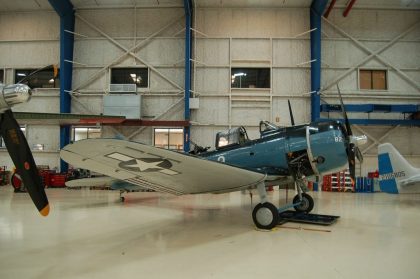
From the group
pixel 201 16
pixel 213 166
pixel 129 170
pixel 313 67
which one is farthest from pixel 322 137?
pixel 201 16

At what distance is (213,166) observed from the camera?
13.3 ft

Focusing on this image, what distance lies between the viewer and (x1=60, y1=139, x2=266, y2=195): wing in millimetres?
3312

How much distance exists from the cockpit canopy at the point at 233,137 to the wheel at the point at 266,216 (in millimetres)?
1590

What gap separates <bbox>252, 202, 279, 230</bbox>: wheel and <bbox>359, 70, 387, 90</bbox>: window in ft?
40.3

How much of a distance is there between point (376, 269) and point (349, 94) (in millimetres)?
12989

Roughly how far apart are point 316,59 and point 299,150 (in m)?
10.0

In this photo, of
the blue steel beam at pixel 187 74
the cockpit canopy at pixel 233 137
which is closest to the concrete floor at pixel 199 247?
the cockpit canopy at pixel 233 137

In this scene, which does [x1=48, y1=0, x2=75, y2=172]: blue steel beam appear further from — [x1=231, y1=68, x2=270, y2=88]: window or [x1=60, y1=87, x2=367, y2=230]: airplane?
[x1=60, y1=87, x2=367, y2=230]: airplane

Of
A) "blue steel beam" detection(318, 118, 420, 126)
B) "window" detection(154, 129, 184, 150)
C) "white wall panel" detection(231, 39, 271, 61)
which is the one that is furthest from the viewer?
"window" detection(154, 129, 184, 150)

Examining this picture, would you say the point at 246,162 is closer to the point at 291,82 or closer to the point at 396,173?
the point at 396,173

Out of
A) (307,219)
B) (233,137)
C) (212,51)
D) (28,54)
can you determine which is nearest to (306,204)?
(307,219)

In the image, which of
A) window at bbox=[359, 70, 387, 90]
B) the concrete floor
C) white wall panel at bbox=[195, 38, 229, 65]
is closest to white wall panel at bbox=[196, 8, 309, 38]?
A: white wall panel at bbox=[195, 38, 229, 65]

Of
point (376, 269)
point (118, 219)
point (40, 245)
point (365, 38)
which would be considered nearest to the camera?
point (376, 269)

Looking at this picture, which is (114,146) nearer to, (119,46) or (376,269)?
(376,269)
